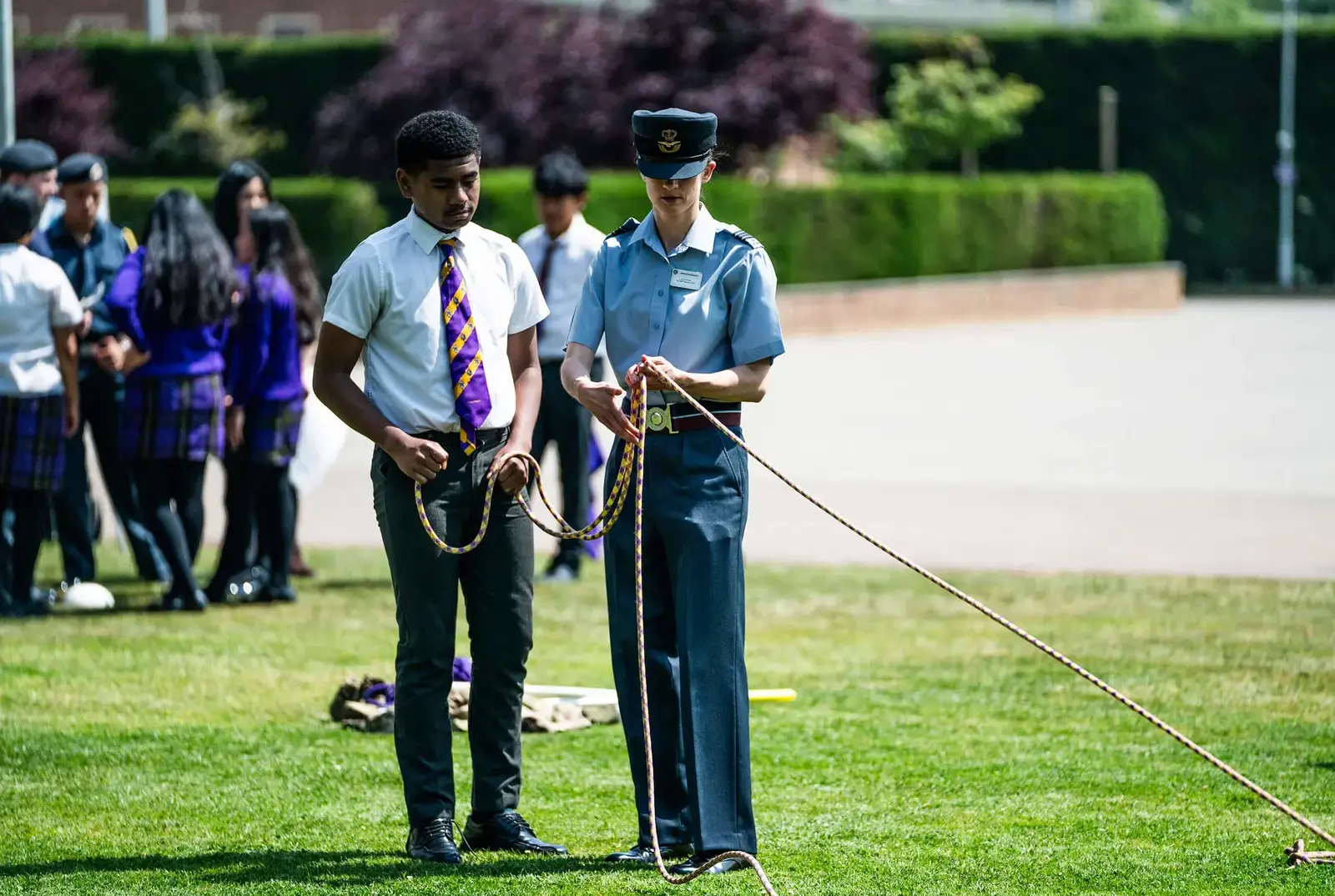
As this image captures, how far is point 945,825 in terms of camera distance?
579 centimetres

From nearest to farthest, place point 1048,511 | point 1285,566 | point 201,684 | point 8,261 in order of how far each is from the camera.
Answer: point 201,684
point 8,261
point 1285,566
point 1048,511

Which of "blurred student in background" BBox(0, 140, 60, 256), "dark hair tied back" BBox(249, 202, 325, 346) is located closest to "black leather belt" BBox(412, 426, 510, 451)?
"dark hair tied back" BBox(249, 202, 325, 346)

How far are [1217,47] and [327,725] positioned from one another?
119 feet

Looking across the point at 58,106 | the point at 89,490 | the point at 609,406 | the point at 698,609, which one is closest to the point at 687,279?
the point at 609,406

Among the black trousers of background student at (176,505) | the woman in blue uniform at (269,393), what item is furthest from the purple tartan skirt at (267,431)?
the black trousers of background student at (176,505)

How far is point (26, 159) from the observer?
9492 mm

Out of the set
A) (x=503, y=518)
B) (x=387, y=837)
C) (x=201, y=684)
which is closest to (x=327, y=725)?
(x=201, y=684)

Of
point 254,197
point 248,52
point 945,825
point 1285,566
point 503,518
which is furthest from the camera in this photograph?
point 248,52

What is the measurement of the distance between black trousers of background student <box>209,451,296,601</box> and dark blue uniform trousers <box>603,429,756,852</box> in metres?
4.78

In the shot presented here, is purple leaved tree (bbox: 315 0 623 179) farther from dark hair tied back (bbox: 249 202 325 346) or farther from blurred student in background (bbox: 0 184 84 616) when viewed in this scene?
blurred student in background (bbox: 0 184 84 616)

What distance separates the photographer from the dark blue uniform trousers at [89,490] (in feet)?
32.0

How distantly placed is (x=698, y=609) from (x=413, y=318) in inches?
42.6

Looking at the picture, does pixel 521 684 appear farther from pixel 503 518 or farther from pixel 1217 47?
pixel 1217 47

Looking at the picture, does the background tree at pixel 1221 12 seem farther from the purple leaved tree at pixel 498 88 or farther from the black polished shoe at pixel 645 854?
the black polished shoe at pixel 645 854
